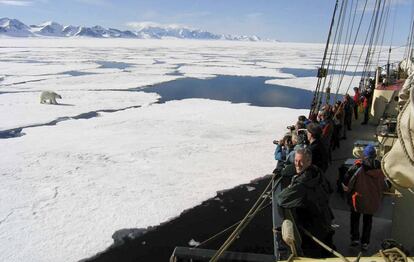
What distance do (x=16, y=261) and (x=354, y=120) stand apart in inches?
360

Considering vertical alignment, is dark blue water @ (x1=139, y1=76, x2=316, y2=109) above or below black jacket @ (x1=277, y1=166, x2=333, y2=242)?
below

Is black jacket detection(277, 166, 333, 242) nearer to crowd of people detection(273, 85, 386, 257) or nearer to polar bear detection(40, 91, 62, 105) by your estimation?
crowd of people detection(273, 85, 386, 257)

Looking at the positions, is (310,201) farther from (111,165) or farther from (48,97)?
(48,97)

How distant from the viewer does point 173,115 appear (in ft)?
49.5

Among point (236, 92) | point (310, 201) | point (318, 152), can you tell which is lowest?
point (236, 92)

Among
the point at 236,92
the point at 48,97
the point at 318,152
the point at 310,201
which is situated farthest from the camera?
the point at 236,92

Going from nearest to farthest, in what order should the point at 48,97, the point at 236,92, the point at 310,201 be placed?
the point at 310,201, the point at 48,97, the point at 236,92

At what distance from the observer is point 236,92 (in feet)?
75.6

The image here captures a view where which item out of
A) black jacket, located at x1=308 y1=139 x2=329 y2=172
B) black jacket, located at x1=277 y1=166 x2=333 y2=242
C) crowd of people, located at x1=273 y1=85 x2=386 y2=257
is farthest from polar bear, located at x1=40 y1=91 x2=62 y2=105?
black jacket, located at x1=277 y1=166 x2=333 y2=242

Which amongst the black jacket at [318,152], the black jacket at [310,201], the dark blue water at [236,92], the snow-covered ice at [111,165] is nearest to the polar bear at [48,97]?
the snow-covered ice at [111,165]

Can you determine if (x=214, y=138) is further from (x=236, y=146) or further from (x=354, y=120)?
(x=354, y=120)

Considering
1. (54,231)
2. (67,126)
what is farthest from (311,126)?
(67,126)

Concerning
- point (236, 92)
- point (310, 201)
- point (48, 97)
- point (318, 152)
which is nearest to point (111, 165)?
point (318, 152)

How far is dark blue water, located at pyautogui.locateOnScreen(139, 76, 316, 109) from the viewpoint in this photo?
19.8 metres
